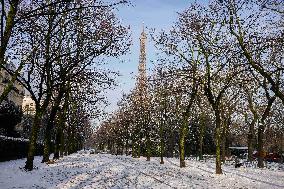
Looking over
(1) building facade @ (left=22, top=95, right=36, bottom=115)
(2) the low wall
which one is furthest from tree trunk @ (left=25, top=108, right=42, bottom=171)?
(1) building facade @ (left=22, top=95, right=36, bottom=115)

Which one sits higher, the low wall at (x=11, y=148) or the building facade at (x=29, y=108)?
the building facade at (x=29, y=108)

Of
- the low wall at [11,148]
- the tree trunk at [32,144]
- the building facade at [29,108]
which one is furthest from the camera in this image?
the building facade at [29,108]

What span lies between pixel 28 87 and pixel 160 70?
17.9 metres

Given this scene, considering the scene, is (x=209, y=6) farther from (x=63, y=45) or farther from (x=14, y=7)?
(x=14, y=7)

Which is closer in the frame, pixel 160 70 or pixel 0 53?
pixel 0 53

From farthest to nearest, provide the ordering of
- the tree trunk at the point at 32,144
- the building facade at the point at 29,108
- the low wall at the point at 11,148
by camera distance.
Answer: the building facade at the point at 29,108, the low wall at the point at 11,148, the tree trunk at the point at 32,144

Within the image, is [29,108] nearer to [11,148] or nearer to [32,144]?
[11,148]

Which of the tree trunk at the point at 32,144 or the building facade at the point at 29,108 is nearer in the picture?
the tree trunk at the point at 32,144

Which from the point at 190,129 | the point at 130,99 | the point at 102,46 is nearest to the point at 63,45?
the point at 102,46

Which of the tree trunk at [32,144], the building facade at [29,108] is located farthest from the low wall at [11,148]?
the building facade at [29,108]

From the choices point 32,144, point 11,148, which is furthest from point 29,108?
point 32,144

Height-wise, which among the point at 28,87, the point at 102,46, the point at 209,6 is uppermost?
the point at 209,6

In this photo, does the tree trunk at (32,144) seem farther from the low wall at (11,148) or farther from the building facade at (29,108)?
the building facade at (29,108)

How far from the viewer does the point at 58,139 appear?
1467 inches
